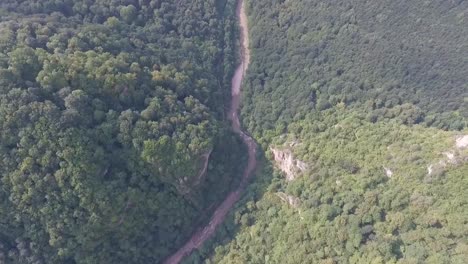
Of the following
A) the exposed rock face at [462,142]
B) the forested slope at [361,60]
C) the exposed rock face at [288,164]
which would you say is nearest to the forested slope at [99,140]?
the exposed rock face at [288,164]

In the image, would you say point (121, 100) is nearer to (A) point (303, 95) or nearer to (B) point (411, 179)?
(A) point (303, 95)

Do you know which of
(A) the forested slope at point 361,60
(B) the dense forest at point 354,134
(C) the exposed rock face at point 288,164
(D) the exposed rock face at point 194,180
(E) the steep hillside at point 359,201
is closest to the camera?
(E) the steep hillside at point 359,201

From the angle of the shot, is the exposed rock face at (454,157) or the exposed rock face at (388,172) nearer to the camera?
the exposed rock face at (454,157)

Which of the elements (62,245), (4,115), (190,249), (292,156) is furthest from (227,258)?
(4,115)

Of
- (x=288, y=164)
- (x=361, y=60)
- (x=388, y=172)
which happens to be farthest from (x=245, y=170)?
(x=361, y=60)

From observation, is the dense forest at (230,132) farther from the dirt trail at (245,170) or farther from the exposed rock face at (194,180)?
the dirt trail at (245,170)

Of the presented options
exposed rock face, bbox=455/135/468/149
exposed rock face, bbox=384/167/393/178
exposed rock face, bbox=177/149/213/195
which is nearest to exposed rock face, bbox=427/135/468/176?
exposed rock face, bbox=455/135/468/149

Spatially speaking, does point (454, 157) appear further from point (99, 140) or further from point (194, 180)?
point (99, 140)

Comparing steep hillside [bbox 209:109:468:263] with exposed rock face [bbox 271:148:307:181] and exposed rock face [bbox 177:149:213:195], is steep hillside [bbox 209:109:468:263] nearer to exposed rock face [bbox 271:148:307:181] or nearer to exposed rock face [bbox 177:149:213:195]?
exposed rock face [bbox 271:148:307:181]
